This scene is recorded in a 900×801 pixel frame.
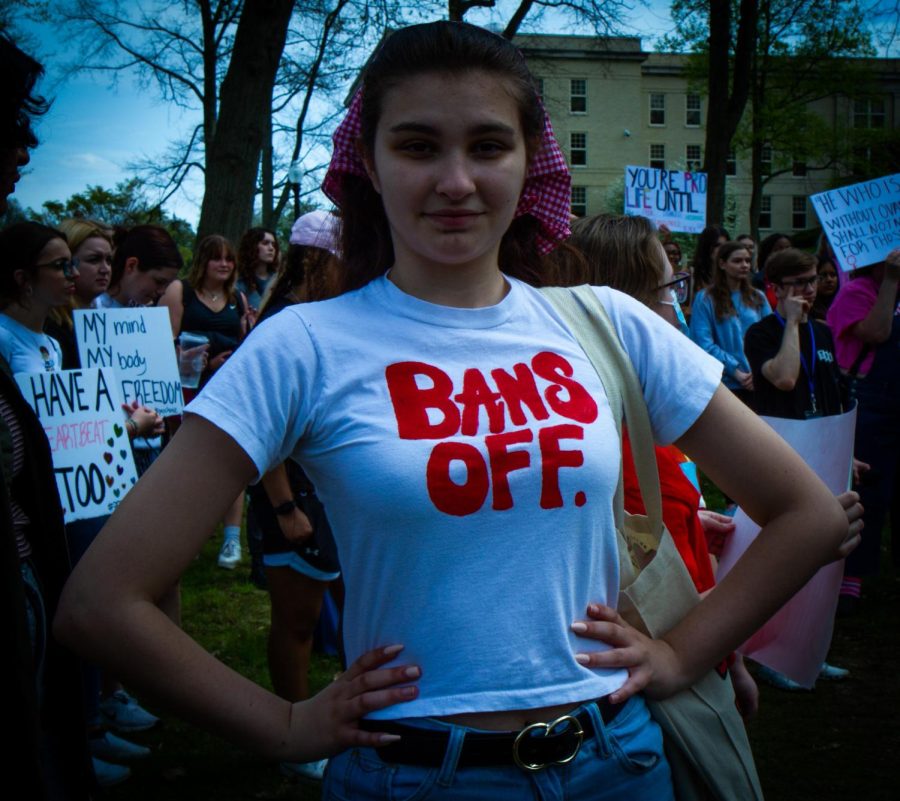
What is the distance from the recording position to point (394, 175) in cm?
162

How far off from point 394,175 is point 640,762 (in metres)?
1.11

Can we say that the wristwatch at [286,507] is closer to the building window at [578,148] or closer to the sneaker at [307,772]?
the sneaker at [307,772]

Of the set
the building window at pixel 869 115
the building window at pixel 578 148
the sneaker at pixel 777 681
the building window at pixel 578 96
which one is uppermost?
the building window at pixel 578 96

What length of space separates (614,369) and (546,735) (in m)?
0.66

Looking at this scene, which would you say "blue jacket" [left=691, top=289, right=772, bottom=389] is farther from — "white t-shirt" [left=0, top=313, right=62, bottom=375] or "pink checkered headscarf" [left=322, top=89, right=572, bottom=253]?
"pink checkered headscarf" [left=322, top=89, right=572, bottom=253]

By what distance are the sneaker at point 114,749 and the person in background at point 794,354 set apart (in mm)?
4043

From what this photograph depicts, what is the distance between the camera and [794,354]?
18.4ft

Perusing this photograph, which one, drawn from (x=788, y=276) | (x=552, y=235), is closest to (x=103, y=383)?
(x=552, y=235)

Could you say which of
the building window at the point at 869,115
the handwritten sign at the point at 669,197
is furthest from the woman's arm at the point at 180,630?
the building window at the point at 869,115

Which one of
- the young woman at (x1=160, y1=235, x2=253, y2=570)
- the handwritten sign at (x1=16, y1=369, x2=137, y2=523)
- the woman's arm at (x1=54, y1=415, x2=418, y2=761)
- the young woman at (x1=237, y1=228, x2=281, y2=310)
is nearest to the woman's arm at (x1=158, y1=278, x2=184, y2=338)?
the young woman at (x1=160, y1=235, x2=253, y2=570)

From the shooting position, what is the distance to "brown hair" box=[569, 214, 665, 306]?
9.48ft

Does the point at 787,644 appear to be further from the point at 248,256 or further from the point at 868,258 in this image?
the point at 248,256

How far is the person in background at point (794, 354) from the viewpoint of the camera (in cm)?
568

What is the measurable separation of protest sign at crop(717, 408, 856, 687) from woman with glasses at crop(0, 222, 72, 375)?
3064mm
